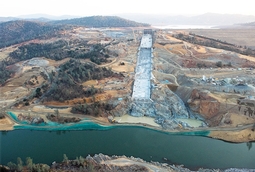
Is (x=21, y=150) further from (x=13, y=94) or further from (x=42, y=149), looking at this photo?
(x=13, y=94)

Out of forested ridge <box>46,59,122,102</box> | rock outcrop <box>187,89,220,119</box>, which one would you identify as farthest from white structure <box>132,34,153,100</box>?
rock outcrop <box>187,89,220,119</box>

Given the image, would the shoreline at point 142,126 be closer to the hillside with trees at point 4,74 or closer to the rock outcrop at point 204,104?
the rock outcrop at point 204,104

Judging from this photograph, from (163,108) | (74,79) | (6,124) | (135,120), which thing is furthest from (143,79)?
(6,124)

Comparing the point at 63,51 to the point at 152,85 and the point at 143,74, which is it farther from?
the point at 152,85

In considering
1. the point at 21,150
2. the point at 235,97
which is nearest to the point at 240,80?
the point at 235,97

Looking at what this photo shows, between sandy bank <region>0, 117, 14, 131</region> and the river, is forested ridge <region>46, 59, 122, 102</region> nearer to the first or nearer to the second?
sandy bank <region>0, 117, 14, 131</region>
